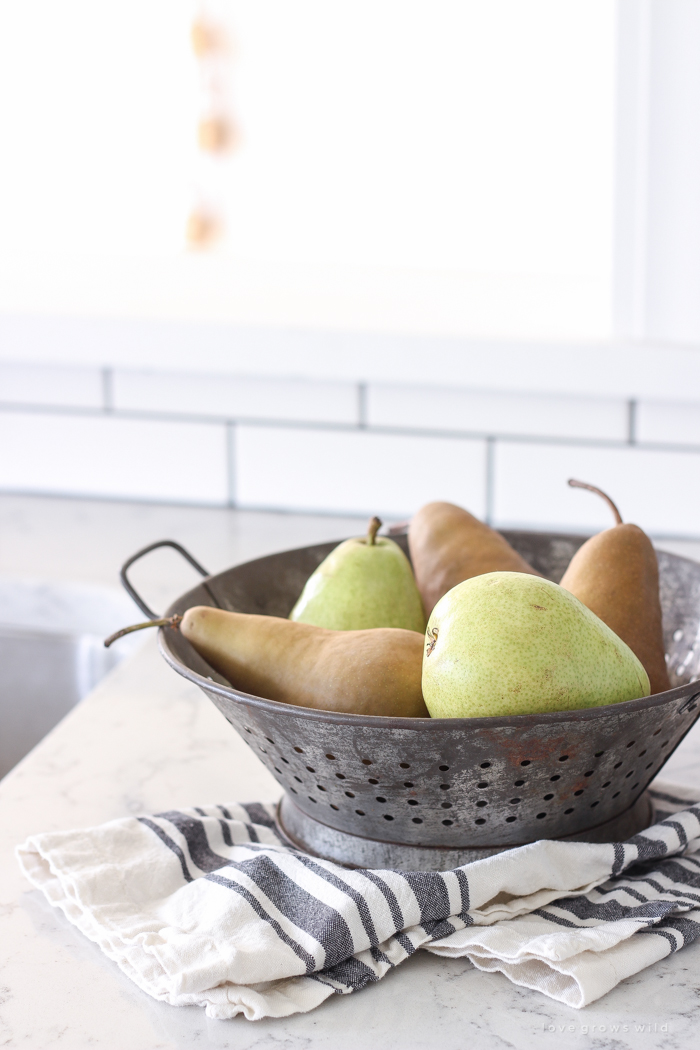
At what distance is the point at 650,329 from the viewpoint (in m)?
1.05

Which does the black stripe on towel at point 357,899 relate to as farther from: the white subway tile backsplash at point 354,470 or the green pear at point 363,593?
Result: the white subway tile backsplash at point 354,470

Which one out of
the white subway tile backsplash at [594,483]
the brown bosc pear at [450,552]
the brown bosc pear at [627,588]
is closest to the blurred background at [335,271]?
the white subway tile backsplash at [594,483]

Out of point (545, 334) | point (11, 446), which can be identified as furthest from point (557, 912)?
point (11, 446)

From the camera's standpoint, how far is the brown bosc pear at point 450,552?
0.58 m

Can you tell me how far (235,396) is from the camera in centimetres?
120

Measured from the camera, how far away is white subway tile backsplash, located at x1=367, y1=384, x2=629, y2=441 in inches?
42.6

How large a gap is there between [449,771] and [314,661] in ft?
0.30

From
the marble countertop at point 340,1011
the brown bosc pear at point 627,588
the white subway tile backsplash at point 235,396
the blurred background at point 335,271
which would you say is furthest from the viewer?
the white subway tile backsplash at point 235,396

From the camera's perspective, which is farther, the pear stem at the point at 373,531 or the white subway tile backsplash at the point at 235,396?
the white subway tile backsplash at the point at 235,396

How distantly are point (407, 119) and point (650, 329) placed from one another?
539 millimetres

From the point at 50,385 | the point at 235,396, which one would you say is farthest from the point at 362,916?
the point at 50,385

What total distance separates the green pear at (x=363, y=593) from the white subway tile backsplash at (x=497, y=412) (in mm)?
573

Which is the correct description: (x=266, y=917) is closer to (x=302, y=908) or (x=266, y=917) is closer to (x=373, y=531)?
(x=302, y=908)

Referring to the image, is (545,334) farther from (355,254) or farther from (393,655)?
(393,655)
